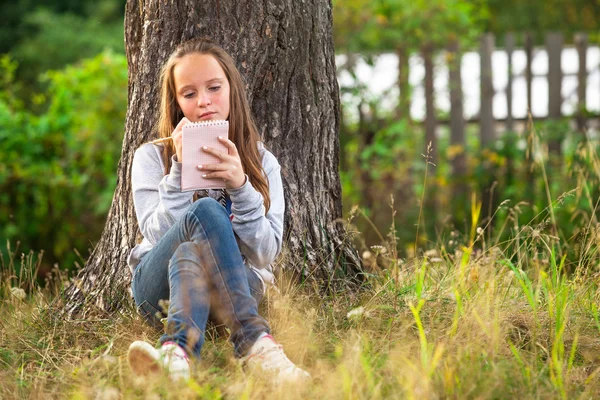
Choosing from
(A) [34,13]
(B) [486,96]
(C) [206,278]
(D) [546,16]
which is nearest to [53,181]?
(C) [206,278]

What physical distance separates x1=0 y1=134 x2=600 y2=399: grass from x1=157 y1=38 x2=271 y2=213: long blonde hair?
1.59 ft

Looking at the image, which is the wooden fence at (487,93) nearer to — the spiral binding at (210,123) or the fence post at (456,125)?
the fence post at (456,125)

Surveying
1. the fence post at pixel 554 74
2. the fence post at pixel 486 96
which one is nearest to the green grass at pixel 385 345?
the fence post at pixel 486 96

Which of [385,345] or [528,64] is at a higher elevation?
[528,64]

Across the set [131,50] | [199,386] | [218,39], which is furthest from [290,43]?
[199,386]

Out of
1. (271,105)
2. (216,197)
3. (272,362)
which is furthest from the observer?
(271,105)

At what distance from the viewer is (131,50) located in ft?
10.8

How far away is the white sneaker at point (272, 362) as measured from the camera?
7.49 ft

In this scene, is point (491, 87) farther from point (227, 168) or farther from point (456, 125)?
point (227, 168)

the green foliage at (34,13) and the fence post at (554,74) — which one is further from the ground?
the green foliage at (34,13)

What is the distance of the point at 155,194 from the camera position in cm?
286

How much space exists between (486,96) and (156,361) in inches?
193

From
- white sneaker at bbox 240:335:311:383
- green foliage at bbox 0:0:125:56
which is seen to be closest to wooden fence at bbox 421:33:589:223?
white sneaker at bbox 240:335:311:383

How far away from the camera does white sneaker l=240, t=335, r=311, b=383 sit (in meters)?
2.28
